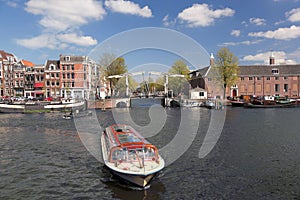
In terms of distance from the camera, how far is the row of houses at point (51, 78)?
286 feet

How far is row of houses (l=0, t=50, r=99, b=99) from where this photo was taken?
87.1 meters

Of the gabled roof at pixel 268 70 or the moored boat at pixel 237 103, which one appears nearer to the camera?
the moored boat at pixel 237 103

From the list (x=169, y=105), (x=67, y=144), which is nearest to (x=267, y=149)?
(x=67, y=144)

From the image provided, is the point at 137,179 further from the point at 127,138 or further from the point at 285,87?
the point at 285,87

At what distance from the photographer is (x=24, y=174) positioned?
1733cm

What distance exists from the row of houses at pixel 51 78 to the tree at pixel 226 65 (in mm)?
45024

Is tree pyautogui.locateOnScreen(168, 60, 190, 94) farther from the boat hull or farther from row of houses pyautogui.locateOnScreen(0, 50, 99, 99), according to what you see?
the boat hull

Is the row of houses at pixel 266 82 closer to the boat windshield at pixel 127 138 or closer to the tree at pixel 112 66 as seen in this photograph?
the tree at pixel 112 66

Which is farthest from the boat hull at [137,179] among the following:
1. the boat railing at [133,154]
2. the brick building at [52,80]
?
the brick building at [52,80]

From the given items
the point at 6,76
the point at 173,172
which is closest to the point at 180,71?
the point at 6,76

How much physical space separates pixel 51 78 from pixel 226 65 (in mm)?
59697

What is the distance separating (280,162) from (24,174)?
19.0 meters

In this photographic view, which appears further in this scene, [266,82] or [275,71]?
[275,71]

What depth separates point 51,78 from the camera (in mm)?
87625
